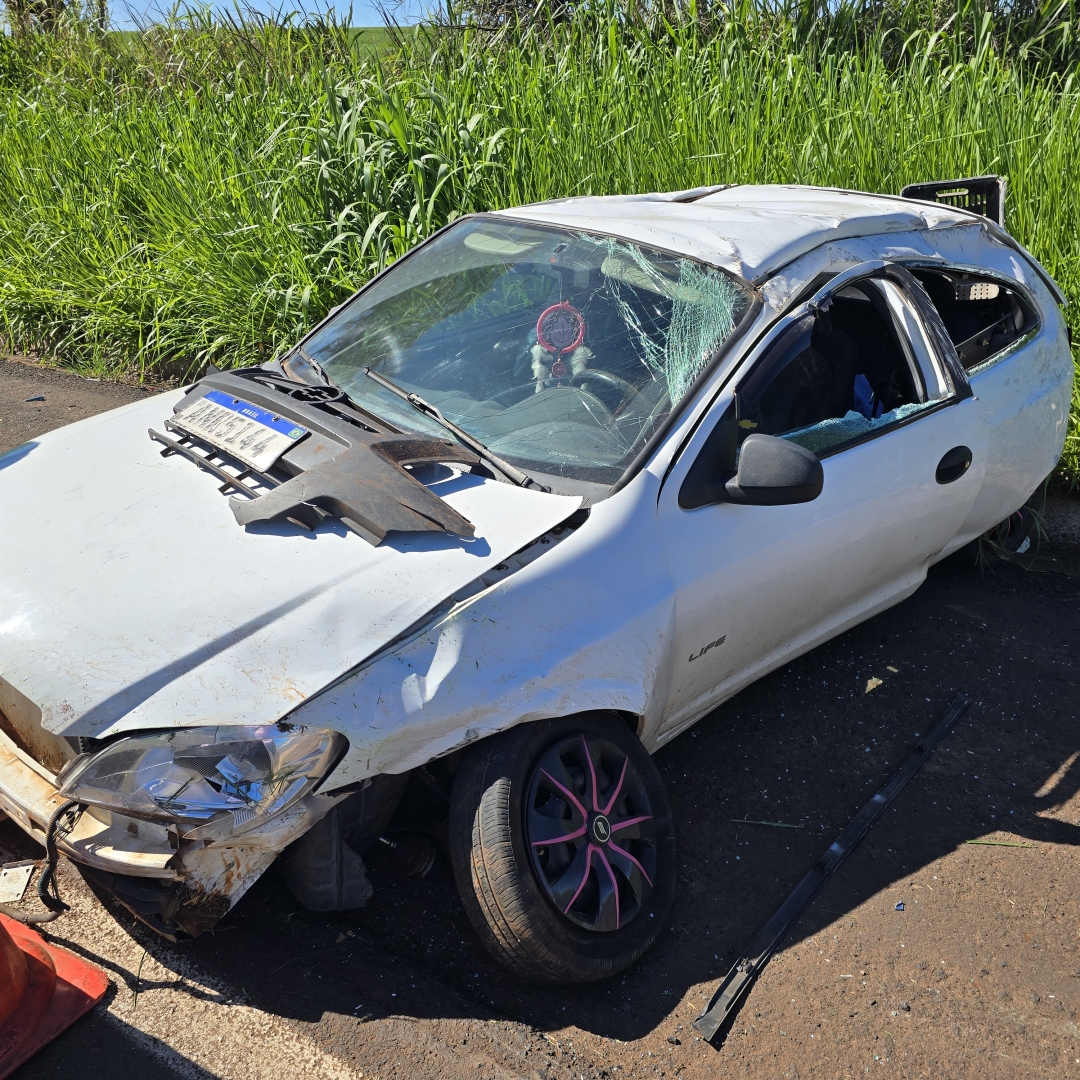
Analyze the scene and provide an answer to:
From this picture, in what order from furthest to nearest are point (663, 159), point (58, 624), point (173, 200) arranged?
point (173, 200), point (663, 159), point (58, 624)

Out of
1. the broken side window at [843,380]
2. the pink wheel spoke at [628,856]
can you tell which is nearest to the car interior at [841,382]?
the broken side window at [843,380]

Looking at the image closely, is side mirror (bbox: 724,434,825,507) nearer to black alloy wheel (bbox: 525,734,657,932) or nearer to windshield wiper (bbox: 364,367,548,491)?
windshield wiper (bbox: 364,367,548,491)

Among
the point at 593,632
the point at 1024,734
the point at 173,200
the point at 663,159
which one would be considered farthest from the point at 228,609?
the point at 173,200

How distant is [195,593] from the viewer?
7.61 ft

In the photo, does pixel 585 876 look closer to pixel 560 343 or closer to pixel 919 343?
pixel 560 343

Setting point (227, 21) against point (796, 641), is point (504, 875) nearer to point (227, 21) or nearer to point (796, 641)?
point (796, 641)

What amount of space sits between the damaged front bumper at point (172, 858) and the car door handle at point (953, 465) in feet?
7.73

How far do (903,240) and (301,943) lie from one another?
298 cm

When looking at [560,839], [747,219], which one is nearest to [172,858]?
[560,839]

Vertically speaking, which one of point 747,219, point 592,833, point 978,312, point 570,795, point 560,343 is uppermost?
point 747,219

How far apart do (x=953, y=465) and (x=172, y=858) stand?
2753 mm

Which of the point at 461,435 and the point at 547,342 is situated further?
the point at 547,342

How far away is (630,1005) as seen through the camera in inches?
97.8

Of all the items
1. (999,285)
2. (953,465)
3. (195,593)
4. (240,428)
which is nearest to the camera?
(195,593)
